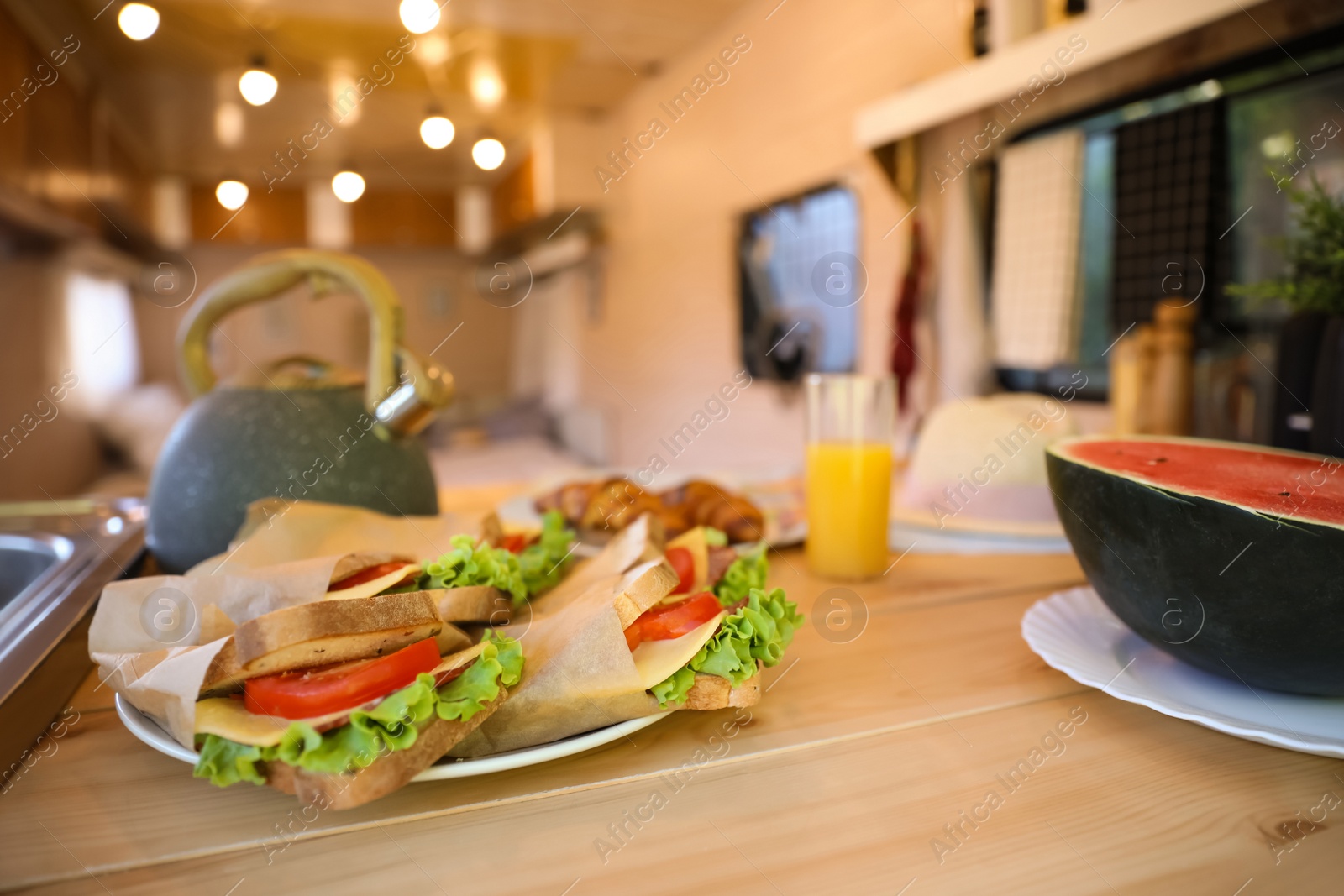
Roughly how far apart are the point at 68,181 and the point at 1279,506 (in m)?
3.42

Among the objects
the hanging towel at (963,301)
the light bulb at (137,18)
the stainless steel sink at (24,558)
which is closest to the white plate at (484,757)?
the stainless steel sink at (24,558)

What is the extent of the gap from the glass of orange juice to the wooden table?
29 centimetres

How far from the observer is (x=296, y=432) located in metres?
0.74

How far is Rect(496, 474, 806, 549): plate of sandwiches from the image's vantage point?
0.87 meters

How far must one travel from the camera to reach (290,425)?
2.44ft

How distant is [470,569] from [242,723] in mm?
180

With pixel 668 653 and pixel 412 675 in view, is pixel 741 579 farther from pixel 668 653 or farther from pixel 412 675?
pixel 412 675

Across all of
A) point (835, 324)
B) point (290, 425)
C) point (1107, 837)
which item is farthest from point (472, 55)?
point (1107, 837)

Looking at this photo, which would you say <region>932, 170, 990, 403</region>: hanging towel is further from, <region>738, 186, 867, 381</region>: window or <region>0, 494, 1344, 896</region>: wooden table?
<region>0, 494, 1344, 896</region>: wooden table

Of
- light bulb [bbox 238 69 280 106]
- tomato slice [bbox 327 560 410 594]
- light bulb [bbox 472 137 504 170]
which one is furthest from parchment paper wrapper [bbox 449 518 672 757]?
light bulb [bbox 472 137 504 170]

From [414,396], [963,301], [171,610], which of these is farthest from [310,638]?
[963,301]

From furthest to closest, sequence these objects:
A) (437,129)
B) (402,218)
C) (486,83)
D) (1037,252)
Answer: (402,218) → (486,83) → (437,129) → (1037,252)

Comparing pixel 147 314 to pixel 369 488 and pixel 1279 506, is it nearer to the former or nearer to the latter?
pixel 369 488

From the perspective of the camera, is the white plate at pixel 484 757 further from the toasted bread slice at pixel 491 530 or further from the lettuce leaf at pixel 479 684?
the toasted bread slice at pixel 491 530
